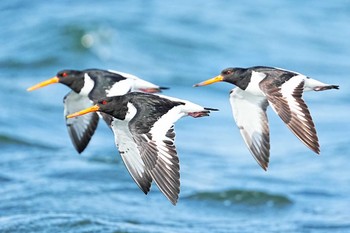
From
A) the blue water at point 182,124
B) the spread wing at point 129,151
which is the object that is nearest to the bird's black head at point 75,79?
the spread wing at point 129,151

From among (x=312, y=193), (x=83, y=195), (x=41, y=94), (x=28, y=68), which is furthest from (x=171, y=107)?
(x=28, y=68)

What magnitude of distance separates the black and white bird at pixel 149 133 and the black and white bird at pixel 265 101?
605mm

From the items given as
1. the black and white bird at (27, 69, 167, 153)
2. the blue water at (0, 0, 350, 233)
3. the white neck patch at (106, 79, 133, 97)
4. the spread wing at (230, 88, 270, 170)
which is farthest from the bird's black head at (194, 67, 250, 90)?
the blue water at (0, 0, 350, 233)

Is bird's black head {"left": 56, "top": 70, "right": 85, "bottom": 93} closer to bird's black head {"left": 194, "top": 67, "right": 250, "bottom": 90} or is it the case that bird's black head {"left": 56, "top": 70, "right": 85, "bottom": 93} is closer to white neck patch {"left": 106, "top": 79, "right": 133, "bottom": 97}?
white neck patch {"left": 106, "top": 79, "right": 133, "bottom": 97}

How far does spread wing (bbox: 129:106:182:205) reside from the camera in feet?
36.6

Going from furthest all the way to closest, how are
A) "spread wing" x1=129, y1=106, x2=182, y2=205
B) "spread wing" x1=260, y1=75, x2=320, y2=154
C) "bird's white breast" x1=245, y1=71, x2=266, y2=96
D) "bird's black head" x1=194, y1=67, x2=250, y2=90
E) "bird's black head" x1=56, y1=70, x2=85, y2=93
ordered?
"bird's black head" x1=56, y1=70, x2=85, y2=93, "bird's black head" x1=194, y1=67, x2=250, y2=90, "bird's white breast" x1=245, y1=71, x2=266, y2=96, "spread wing" x1=260, y1=75, x2=320, y2=154, "spread wing" x1=129, y1=106, x2=182, y2=205

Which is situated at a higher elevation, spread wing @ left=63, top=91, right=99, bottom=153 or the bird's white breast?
the bird's white breast

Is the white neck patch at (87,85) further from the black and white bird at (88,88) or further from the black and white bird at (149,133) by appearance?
the black and white bird at (149,133)

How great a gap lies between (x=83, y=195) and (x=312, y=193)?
4.15 m

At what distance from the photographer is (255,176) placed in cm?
1955

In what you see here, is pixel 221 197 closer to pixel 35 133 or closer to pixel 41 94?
pixel 35 133

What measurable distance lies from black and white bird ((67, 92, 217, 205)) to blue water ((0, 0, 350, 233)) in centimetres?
370

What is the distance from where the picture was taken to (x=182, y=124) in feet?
73.6

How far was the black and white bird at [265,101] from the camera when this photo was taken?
1162 cm
